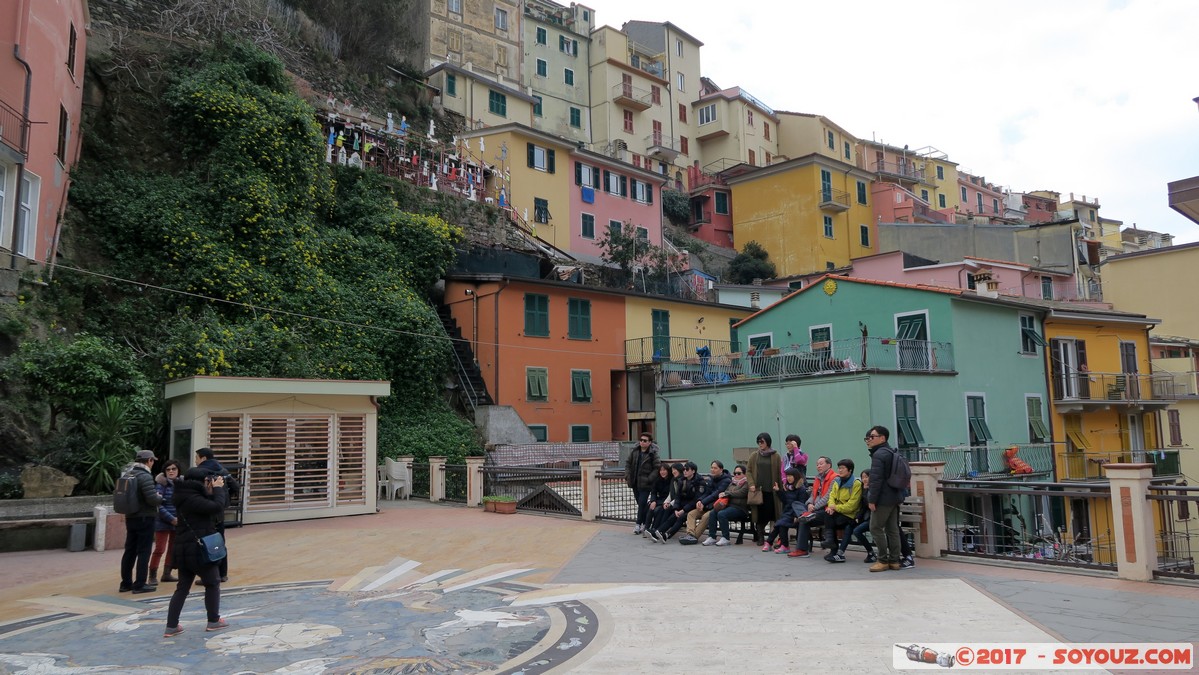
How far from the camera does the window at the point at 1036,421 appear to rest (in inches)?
1079

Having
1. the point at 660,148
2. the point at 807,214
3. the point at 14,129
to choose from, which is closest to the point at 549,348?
the point at 14,129

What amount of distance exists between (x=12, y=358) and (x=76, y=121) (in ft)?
35.2

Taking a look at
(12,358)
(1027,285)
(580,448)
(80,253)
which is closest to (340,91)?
(80,253)

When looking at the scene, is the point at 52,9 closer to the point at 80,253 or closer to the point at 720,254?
the point at 80,253

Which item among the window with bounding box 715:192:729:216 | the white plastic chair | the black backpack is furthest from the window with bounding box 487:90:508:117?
the black backpack

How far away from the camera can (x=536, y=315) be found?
30.0 m

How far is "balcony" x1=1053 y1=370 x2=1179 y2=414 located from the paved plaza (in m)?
21.9

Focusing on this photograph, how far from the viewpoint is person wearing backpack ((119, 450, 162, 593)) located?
9336 mm

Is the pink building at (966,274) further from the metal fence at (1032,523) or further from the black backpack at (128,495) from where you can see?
the black backpack at (128,495)

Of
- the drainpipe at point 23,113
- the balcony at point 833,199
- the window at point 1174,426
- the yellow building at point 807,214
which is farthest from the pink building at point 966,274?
the drainpipe at point 23,113

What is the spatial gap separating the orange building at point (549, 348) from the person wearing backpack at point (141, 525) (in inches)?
735

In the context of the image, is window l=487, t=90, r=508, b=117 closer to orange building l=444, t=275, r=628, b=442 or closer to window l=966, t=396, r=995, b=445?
orange building l=444, t=275, r=628, b=442

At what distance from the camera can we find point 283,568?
1155cm

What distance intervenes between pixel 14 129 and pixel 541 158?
82.9 feet
